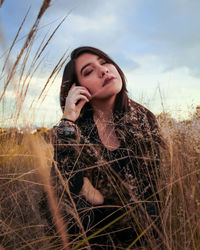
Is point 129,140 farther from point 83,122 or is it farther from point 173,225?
point 83,122

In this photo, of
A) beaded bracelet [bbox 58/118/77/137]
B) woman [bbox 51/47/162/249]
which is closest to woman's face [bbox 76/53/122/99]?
woman [bbox 51/47/162/249]

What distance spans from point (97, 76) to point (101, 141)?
0.49 meters

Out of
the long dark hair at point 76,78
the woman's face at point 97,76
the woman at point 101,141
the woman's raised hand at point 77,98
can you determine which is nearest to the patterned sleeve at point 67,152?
the woman at point 101,141

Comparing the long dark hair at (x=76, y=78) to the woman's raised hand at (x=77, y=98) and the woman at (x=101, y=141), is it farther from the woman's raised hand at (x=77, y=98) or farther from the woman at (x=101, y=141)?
the woman's raised hand at (x=77, y=98)

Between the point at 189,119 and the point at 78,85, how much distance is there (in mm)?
899

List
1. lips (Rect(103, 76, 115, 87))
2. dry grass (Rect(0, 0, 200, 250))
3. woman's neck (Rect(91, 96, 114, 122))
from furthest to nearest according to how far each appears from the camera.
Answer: woman's neck (Rect(91, 96, 114, 122)), lips (Rect(103, 76, 115, 87)), dry grass (Rect(0, 0, 200, 250))

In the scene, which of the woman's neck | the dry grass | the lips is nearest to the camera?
the dry grass

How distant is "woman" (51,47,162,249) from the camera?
59.2 inches

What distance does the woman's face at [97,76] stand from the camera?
75.4 inches

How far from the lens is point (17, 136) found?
2488 millimetres

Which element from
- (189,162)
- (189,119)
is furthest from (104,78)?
(189,162)

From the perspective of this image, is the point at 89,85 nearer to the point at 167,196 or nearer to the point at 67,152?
the point at 67,152

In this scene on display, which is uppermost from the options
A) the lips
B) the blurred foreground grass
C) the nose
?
the nose

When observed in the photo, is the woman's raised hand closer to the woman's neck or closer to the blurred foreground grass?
the woman's neck
